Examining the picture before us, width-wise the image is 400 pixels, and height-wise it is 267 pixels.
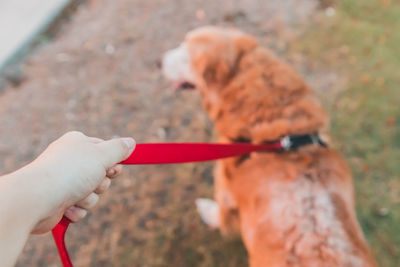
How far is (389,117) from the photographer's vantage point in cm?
339

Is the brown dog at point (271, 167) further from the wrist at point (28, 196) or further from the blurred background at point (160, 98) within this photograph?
the wrist at point (28, 196)

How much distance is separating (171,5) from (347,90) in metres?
2.64

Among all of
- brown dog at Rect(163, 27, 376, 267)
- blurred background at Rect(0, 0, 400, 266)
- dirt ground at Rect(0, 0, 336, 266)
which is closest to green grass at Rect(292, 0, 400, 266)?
blurred background at Rect(0, 0, 400, 266)

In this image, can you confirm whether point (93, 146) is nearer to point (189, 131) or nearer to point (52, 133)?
point (189, 131)

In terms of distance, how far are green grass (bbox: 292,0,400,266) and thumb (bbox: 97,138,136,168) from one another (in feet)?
8.36

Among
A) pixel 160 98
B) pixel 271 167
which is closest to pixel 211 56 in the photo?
pixel 271 167

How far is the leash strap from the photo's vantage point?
38.8 inches

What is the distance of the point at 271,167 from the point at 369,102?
7.37 ft

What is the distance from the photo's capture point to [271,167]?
1.88 m

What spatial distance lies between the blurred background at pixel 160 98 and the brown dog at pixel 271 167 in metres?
0.75

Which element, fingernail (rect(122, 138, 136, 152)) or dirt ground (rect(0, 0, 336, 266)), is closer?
fingernail (rect(122, 138, 136, 152))

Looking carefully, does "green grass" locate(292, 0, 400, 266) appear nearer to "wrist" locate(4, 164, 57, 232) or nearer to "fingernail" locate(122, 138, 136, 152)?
"fingernail" locate(122, 138, 136, 152)

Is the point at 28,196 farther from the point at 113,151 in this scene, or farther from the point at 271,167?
the point at 271,167

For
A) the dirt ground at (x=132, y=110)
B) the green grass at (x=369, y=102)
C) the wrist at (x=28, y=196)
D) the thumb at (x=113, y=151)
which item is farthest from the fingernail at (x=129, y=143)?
the green grass at (x=369, y=102)
